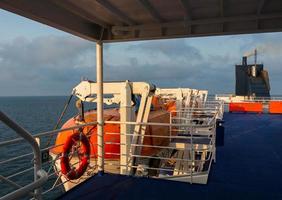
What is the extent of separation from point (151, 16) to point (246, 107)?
19909 millimetres

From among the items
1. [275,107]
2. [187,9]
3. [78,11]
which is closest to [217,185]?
[187,9]

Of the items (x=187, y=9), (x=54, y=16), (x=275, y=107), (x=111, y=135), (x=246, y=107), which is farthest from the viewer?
(x=246, y=107)

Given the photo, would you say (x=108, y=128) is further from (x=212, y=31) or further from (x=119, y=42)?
(x=212, y=31)

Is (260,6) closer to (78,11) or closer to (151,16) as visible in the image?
(151,16)

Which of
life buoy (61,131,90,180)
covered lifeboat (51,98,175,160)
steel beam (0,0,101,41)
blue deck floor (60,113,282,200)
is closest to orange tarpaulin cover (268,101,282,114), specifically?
covered lifeboat (51,98,175,160)

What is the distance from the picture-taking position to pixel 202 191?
490 cm

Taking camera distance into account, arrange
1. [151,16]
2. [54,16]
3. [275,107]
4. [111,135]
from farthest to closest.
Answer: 1. [275,107]
2. [111,135]
3. [151,16]
4. [54,16]

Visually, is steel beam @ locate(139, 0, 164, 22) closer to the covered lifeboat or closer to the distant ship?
the covered lifeboat

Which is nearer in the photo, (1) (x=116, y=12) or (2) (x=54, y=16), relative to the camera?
(2) (x=54, y=16)

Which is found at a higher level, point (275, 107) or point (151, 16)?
point (151, 16)

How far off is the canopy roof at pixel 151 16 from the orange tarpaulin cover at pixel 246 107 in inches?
742

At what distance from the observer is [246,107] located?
23312 mm

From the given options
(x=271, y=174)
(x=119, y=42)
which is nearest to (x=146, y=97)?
(x=119, y=42)

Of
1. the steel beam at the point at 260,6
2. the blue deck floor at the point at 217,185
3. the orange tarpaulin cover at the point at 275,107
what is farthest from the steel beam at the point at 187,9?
the orange tarpaulin cover at the point at 275,107
